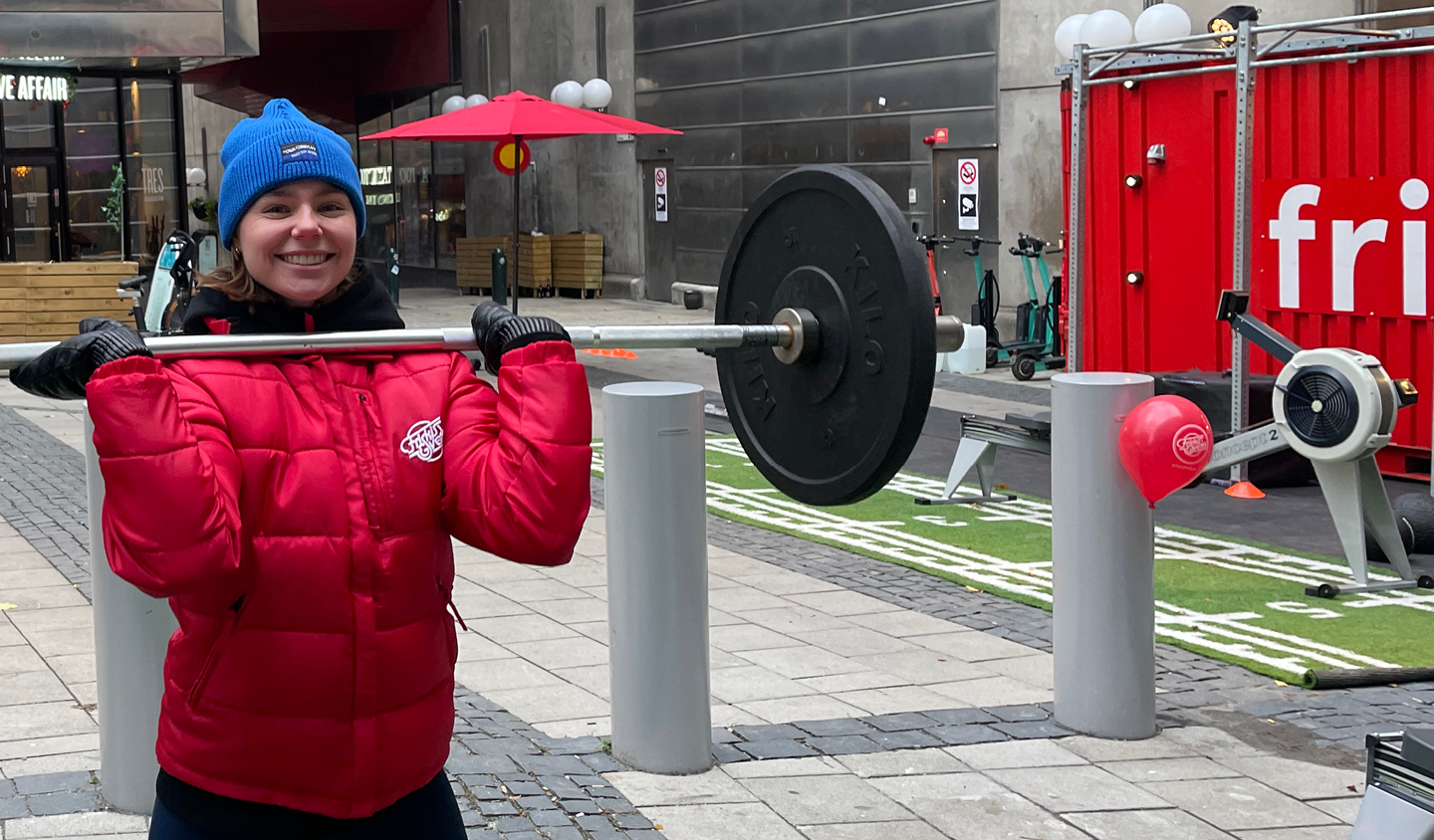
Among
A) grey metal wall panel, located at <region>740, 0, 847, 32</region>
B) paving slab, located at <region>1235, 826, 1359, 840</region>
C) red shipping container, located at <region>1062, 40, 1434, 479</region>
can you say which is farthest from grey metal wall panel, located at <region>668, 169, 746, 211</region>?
paving slab, located at <region>1235, 826, 1359, 840</region>

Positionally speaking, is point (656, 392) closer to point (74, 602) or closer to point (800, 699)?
point (800, 699)

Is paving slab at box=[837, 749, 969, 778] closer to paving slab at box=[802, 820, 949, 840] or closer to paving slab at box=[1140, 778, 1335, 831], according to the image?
paving slab at box=[802, 820, 949, 840]

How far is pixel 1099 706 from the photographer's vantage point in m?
5.54

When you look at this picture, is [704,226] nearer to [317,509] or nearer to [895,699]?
[895,699]

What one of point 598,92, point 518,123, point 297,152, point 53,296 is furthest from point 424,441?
point 598,92

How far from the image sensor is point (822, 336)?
3.57m

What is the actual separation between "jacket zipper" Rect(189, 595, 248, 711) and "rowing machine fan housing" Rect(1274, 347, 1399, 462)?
20.6 feet

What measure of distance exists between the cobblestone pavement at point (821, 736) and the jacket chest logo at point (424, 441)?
6.94 ft

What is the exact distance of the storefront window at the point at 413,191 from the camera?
1469 inches

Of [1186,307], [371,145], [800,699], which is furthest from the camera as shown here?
[371,145]

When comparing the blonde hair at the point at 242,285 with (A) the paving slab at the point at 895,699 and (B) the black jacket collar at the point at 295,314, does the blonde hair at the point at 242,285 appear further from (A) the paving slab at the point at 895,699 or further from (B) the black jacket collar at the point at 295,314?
(A) the paving slab at the point at 895,699

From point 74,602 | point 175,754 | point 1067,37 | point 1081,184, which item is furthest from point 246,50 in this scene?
point 175,754

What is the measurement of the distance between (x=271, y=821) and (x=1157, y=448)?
11.9ft

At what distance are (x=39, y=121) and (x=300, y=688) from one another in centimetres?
2479
